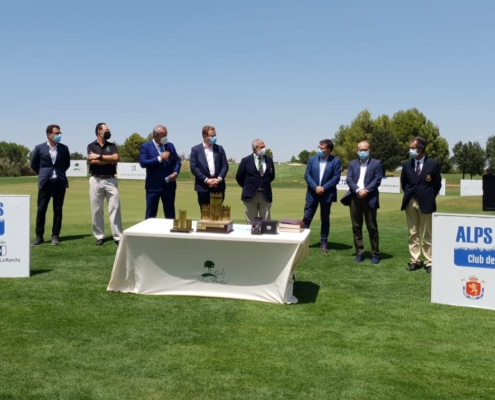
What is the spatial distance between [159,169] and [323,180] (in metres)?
2.87

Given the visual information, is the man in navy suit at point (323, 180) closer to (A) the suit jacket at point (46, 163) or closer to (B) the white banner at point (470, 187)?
(A) the suit jacket at point (46, 163)

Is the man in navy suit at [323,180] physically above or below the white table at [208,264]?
above

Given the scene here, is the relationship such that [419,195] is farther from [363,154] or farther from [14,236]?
[14,236]

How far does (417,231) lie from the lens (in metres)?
9.02

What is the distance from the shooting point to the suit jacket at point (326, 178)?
33.3ft

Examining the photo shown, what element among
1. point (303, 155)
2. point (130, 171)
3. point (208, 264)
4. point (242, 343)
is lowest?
point (242, 343)

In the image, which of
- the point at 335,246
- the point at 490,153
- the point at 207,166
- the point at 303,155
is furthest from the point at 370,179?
the point at 303,155

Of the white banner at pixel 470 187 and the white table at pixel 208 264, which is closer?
the white table at pixel 208 264

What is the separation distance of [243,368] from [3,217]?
453 centimetres

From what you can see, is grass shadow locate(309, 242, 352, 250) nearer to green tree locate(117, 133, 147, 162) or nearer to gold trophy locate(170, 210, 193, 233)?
gold trophy locate(170, 210, 193, 233)

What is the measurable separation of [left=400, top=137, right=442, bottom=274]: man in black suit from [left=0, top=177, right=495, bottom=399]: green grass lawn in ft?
2.93

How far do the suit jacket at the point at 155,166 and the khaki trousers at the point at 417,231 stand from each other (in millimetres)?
3806

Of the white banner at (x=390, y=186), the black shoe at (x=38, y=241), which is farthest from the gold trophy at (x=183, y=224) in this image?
the white banner at (x=390, y=186)

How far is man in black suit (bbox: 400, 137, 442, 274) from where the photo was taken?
870cm
